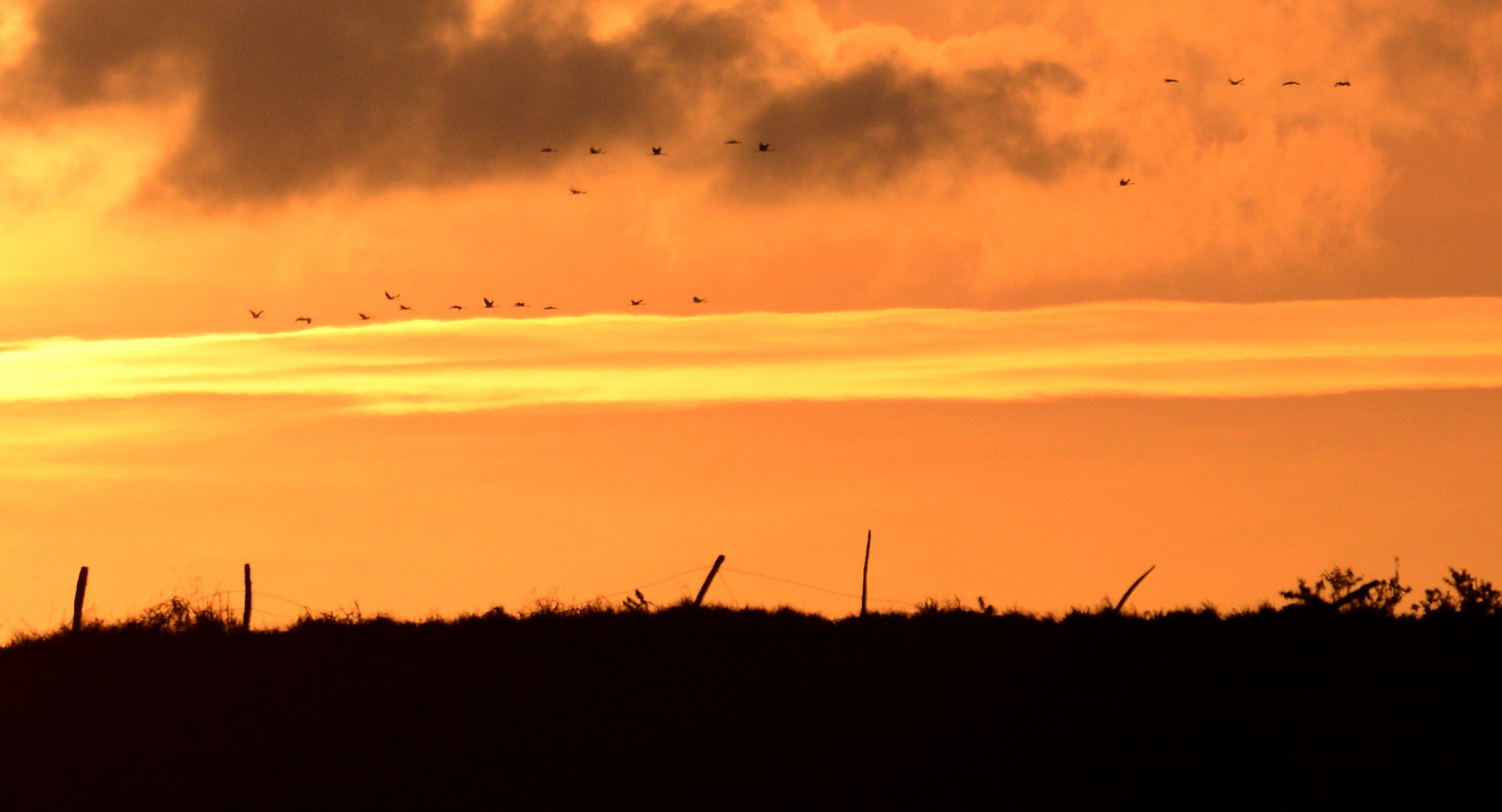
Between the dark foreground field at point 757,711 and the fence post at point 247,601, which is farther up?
the fence post at point 247,601

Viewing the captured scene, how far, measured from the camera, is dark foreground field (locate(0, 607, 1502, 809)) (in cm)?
2930

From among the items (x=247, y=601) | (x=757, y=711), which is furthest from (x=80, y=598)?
(x=757, y=711)

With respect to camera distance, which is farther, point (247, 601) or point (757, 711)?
point (247, 601)

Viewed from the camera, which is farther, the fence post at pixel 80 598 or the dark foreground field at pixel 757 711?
the fence post at pixel 80 598

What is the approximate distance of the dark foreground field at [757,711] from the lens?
29297mm

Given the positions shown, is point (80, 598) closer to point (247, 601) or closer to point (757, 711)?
point (247, 601)

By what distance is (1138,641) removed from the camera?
3850cm

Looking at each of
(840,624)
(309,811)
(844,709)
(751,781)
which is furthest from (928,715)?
(309,811)

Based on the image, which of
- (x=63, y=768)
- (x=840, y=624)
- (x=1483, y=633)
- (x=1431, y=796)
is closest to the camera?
(x=1431, y=796)

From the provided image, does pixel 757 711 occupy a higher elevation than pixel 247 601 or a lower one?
lower

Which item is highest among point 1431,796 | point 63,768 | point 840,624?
point 840,624

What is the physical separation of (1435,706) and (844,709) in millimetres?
10490

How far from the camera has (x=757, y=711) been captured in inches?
1358

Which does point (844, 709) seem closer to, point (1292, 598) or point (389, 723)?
point (389, 723)
